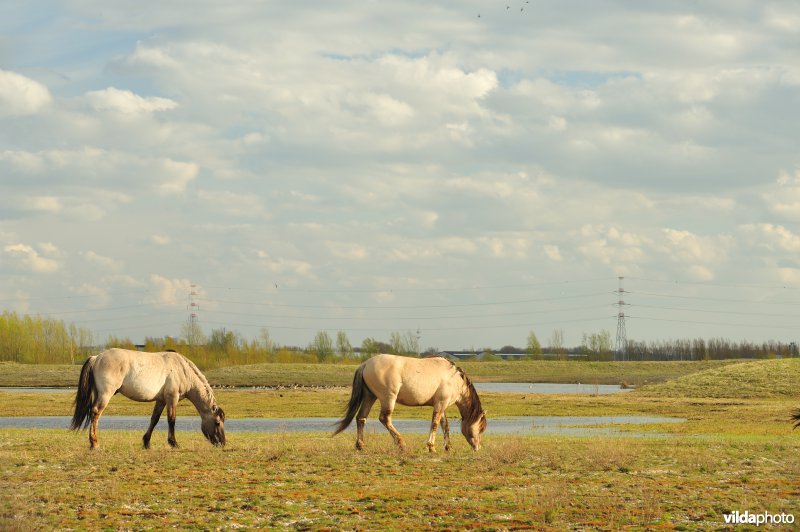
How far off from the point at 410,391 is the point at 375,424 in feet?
45.5

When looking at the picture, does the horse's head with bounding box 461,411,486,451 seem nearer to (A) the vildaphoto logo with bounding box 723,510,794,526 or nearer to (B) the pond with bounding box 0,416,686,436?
(B) the pond with bounding box 0,416,686,436

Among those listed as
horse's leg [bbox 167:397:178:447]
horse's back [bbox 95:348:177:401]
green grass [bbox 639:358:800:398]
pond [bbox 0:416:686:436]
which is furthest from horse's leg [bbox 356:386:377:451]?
green grass [bbox 639:358:800:398]

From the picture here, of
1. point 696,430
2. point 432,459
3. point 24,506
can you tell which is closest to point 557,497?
point 432,459

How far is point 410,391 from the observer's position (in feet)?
59.5

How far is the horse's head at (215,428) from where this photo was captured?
736 inches

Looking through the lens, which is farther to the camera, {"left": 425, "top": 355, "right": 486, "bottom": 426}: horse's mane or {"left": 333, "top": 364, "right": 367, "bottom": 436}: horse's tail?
{"left": 425, "top": 355, "right": 486, "bottom": 426}: horse's mane

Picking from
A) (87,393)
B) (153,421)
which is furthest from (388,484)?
(87,393)

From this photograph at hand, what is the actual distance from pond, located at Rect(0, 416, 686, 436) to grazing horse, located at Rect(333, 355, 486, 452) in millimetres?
7595

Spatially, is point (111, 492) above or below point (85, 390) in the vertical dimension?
below

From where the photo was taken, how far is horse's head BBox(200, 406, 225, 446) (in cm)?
1870

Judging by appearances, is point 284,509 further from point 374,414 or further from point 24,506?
point 374,414

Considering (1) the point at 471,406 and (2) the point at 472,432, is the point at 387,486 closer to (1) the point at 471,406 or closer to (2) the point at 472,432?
(2) the point at 472,432

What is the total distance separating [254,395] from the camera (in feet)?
167

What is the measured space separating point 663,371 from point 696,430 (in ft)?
237
